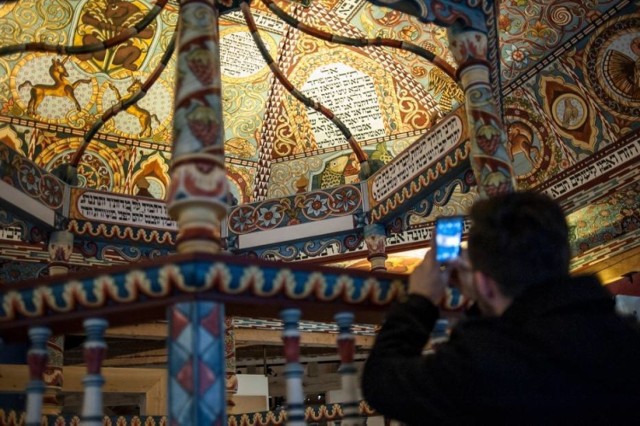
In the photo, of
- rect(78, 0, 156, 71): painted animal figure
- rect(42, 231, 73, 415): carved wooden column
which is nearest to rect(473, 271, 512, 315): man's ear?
rect(42, 231, 73, 415): carved wooden column

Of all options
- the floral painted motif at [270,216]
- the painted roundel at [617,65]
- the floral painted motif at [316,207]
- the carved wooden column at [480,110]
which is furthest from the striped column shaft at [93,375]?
the painted roundel at [617,65]

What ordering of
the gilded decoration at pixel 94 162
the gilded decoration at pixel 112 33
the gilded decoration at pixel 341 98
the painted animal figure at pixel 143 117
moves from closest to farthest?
the gilded decoration at pixel 112 33 < the gilded decoration at pixel 94 162 < the painted animal figure at pixel 143 117 < the gilded decoration at pixel 341 98

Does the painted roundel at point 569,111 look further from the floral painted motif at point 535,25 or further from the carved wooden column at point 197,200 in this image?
the carved wooden column at point 197,200

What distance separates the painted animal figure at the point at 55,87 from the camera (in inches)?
376

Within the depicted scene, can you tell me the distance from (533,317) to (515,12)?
7.73 meters

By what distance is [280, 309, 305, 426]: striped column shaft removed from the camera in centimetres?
239

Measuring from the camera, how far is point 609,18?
315 inches

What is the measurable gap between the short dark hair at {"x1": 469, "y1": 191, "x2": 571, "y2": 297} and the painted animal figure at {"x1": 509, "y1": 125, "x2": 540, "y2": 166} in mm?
7897

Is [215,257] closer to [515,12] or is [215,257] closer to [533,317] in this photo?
[533,317]

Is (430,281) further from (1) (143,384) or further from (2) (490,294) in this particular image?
(1) (143,384)

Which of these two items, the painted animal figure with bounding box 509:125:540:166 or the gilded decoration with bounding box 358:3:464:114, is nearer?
the painted animal figure with bounding box 509:125:540:166

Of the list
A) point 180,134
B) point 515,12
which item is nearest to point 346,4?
point 515,12

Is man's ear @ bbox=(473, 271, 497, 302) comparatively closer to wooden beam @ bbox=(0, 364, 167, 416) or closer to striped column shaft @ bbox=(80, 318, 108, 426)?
striped column shaft @ bbox=(80, 318, 108, 426)

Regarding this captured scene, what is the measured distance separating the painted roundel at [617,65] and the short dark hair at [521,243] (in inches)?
274
